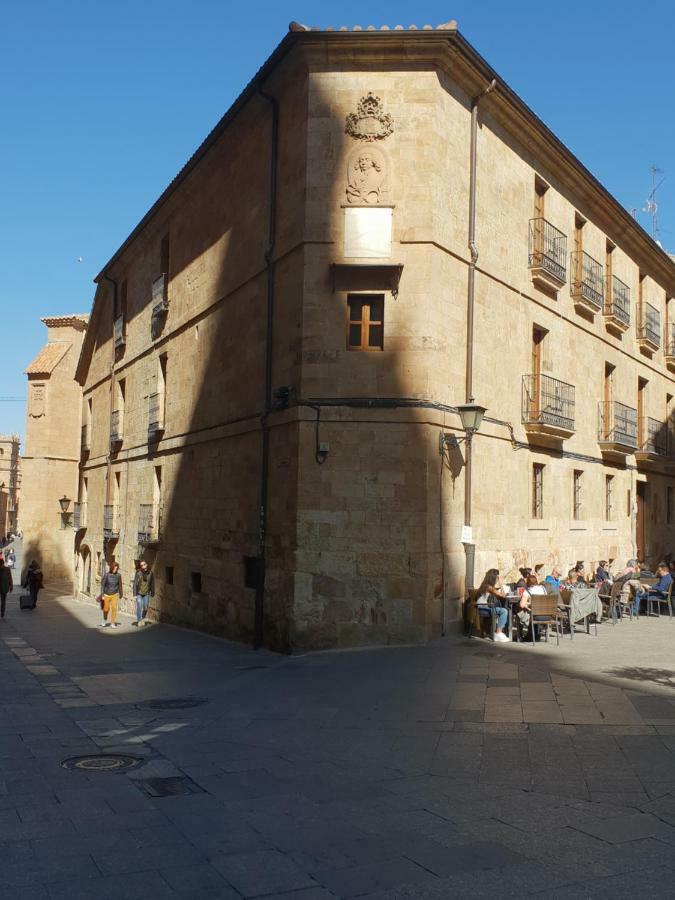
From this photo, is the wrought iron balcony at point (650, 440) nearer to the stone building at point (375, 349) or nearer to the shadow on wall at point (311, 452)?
the stone building at point (375, 349)

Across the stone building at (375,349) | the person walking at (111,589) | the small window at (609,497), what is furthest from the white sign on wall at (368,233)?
the small window at (609,497)

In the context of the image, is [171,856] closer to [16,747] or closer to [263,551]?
[16,747]

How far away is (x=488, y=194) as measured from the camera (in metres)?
15.9

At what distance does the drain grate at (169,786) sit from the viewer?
633 cm

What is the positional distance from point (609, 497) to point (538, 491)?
4.82 meters

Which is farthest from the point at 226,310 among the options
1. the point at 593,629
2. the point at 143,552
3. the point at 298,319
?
the point at 593,629

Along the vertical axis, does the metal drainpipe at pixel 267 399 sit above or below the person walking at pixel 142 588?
above

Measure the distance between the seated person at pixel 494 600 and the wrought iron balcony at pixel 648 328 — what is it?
12344 millimetres

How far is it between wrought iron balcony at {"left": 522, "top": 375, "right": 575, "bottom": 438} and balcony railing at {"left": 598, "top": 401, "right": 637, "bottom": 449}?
2.72m

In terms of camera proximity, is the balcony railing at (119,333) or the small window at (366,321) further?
the balcony railing at (119,333)

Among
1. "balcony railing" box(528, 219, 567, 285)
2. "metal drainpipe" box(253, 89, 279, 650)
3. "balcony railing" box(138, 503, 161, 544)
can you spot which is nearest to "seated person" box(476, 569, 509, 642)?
"metal drainpipe" box(253, 89, 279, 650)

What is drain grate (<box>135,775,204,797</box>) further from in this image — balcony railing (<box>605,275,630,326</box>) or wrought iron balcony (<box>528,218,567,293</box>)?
balcony railing (<box>605,275,630,326</box>)

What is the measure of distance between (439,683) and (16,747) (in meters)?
4.98

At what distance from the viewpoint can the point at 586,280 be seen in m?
19.7
